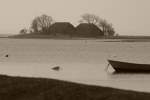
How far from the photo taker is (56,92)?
14289 mm

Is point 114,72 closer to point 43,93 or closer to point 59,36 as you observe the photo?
point 43,93

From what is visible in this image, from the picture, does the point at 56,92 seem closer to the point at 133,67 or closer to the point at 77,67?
the point at 133,67

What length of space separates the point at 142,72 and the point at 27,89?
2356 centimetres

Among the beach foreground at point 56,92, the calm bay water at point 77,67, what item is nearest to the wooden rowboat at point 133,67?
the calm bay water at point 77,67

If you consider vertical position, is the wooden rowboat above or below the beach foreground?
below

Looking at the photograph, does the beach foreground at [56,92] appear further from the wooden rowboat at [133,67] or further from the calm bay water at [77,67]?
the wooden rowboat at [133,67]

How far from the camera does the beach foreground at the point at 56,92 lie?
13.6 meters

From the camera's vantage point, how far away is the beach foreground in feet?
44.5

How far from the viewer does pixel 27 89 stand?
1491cm

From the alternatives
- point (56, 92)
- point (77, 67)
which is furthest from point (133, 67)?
point (56, 92)

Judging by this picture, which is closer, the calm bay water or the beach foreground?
the beach foreground

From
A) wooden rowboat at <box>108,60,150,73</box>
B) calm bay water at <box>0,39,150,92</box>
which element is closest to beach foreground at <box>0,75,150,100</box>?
calm bay water at <box>0,39,150,92</box>

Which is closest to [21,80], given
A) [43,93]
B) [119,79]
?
[43,93]

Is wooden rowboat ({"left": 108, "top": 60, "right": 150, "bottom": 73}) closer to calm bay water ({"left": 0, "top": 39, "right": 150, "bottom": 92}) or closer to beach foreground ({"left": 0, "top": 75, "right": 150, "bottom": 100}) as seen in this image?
calm bay water ({"left": 0, "top": 39, "right": 150, "bottom": 92})
